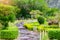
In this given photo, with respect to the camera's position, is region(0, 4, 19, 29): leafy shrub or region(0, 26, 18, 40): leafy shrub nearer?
region(0, 26, 18, 40): leafy shrub

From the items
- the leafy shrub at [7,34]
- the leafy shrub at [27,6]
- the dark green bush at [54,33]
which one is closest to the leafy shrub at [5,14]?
the leafy shrub at [7,34]

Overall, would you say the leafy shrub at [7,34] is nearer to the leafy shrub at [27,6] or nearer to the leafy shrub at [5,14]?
the leafy shrub at [5,14]

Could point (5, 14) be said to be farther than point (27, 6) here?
No

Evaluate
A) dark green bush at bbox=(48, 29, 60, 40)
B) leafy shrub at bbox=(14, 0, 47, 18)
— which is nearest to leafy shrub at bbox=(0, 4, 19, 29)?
dark green bush at bbox=(48, 29, 60, 40)

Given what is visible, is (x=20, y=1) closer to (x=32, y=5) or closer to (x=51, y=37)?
(x=32, y=5)

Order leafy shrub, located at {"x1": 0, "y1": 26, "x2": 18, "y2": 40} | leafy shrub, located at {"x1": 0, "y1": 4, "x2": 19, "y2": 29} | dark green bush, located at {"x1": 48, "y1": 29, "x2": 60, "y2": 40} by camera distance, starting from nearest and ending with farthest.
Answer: dark green bush, located at {"x1": 48, "y1": 29, "x2": 60, "y2": 40} → leafy shrub, located at {"x1": 0, "y1": 26, "x2": 18, "y2": 40} → leafy shrub, located at {"x1": 0, "y1": 4, "x2": 19, "y2": 29}

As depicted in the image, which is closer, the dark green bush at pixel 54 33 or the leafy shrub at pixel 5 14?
the dark green bush at pixel 54 33

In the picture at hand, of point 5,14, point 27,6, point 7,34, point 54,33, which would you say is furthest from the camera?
point 27,6

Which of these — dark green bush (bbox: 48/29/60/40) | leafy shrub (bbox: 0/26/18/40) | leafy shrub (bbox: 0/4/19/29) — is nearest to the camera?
dark green bush (bbox: 48/29/60/40)

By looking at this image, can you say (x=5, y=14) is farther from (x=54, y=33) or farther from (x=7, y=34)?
(x=54, y=33)

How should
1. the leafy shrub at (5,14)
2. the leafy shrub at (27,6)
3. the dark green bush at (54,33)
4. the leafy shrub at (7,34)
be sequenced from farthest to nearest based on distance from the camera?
1. the leafy shrub at (27,6)
2. the leafy shrub at (5,14)
3. the leafy shrub at (7,34)
4. the dark green bush at (54,33)

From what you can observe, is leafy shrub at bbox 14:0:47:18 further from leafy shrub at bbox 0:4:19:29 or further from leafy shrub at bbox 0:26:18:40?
leafy shrub at bbox 0:26:18:40

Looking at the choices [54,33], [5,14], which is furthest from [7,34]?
[5,14]

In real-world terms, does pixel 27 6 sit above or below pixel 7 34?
above
